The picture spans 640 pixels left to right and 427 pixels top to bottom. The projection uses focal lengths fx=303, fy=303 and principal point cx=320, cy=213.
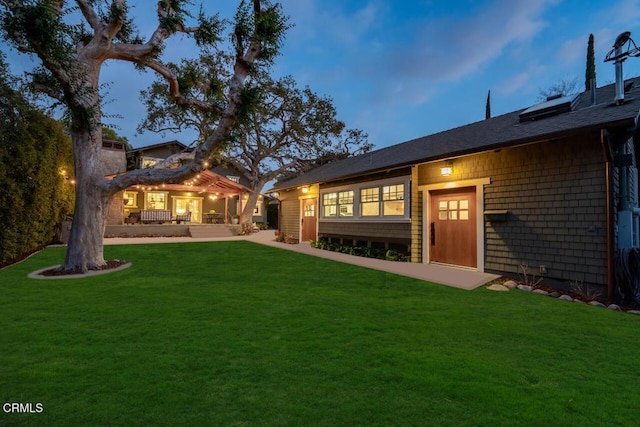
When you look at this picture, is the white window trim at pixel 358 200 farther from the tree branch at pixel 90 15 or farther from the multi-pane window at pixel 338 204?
the tree branch at pixel 90 15

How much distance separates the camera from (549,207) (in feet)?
20.3

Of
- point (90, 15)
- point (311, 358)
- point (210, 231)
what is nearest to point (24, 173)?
point (90, 15)

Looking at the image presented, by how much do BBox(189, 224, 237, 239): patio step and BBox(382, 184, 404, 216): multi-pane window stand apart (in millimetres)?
11340

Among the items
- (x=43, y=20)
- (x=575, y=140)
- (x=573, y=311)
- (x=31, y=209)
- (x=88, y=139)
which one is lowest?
(x=573, y=311)

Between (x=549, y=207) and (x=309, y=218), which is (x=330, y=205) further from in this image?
(x=549, y=207)

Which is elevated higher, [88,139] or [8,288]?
[88,139]

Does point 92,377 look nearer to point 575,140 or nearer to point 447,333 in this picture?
point 447,333

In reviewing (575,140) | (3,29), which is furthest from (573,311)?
(3,29)

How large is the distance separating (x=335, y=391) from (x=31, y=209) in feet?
33.8

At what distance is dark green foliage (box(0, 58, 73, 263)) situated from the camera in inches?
284

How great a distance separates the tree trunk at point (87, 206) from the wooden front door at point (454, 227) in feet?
29.2

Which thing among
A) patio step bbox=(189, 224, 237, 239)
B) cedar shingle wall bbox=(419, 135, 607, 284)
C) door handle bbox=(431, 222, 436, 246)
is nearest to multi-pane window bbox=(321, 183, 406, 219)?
door handle bbox=(431, 222, 436, 246)

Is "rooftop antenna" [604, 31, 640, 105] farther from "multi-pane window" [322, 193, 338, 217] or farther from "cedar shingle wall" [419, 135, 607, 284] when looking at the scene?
"multi-pane window" [322, 193, 338, 217]

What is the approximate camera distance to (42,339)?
3.21 m
